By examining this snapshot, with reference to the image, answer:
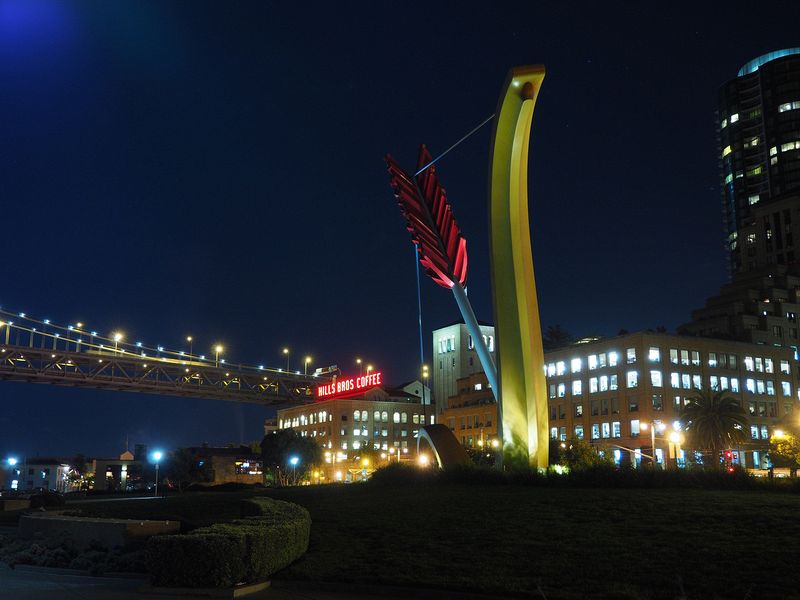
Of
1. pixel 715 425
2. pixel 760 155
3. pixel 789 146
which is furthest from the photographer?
pixel 760 155

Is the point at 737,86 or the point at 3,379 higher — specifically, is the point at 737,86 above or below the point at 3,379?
above

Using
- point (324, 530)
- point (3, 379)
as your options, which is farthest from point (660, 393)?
point (3, 379)

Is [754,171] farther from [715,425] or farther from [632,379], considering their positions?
[715,425]

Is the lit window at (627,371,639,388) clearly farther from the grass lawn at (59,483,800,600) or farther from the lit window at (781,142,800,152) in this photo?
the lit window at (781,142,800,152)

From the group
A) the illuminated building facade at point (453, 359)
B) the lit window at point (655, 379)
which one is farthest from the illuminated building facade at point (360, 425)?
the lit window at point (655, 379)

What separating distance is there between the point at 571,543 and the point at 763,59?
594 feet

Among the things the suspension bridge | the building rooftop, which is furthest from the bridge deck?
the building rooftop

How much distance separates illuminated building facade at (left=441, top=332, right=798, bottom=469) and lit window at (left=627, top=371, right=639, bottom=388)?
119mm

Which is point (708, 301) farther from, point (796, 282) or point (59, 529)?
point (59, 529)

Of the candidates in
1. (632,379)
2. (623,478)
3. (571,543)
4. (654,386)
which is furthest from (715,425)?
(571,543)

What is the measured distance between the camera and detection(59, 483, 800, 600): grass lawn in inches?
632

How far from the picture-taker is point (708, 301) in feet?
411

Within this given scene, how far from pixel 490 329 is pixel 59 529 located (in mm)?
117657

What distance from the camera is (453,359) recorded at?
139375 mm
